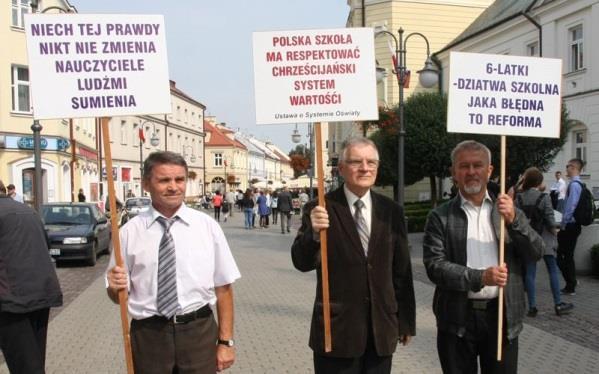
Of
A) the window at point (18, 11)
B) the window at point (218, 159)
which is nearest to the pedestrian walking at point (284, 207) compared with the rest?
the window at point (18, 11)

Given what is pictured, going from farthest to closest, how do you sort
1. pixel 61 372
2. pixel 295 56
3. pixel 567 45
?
pixel 567 45 → pixel 61 372 → pixel 295 56

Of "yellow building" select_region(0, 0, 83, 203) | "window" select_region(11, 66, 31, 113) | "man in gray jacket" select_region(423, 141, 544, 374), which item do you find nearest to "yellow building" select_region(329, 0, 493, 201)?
"yellow building" select_region(0, 0, 83, 203)

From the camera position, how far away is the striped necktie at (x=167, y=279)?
131 inches

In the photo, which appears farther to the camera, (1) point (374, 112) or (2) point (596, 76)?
(2) point (596, 76)

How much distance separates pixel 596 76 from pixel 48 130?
2335 cm

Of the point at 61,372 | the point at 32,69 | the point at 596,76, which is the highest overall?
the point at 596,76

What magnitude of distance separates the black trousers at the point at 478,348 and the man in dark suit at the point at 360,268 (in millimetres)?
279

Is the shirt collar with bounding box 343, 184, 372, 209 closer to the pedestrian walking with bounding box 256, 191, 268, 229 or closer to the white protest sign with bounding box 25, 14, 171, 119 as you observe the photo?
the white protest sign with bounding box 25, 14, 171, 119

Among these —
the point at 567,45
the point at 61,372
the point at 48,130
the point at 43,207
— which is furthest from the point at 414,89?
the point at 61,372

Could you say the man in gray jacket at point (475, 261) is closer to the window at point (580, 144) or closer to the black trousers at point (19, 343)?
the black trousers at point (19, 343)

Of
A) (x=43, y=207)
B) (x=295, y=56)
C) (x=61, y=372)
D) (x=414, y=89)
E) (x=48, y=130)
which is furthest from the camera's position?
(x=414, y=89)

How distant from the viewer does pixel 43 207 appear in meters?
15.9

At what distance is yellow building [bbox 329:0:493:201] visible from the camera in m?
40.3

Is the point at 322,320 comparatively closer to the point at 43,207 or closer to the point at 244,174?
the point at 43,207
